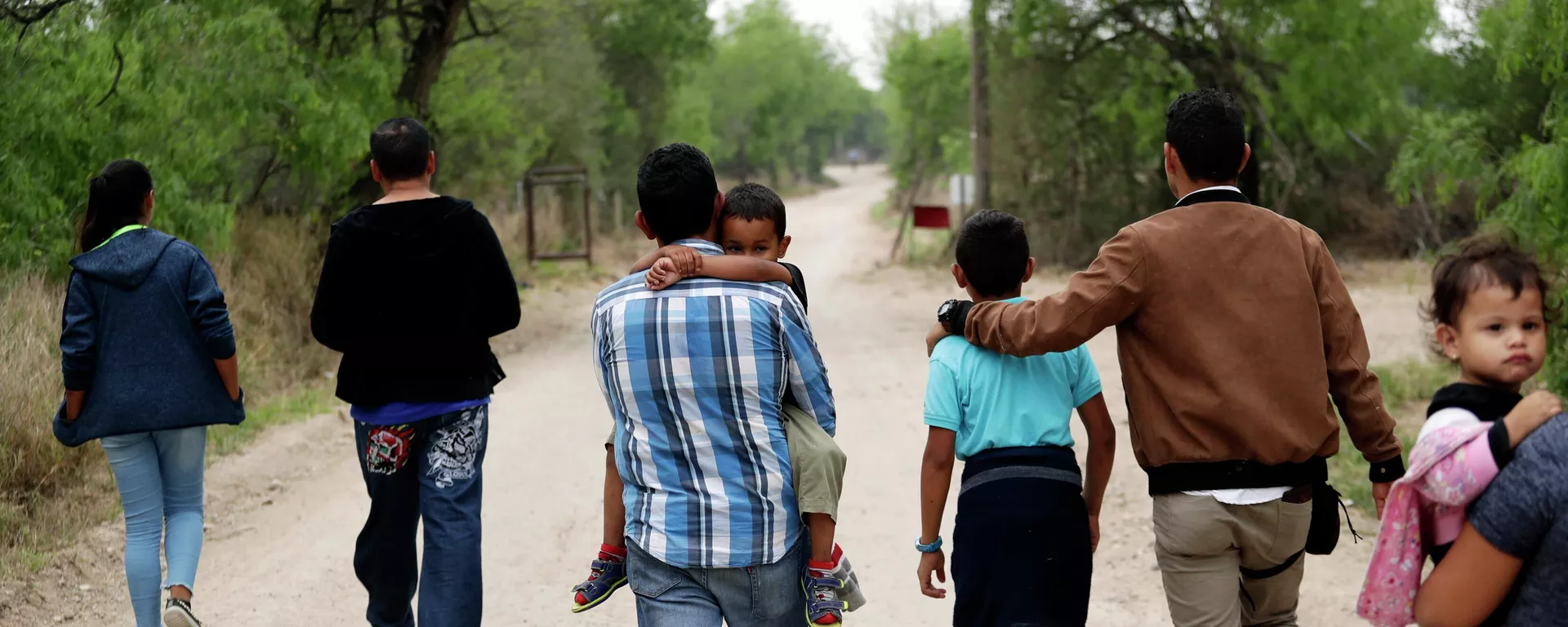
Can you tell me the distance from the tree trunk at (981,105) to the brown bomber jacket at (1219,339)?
17.9m

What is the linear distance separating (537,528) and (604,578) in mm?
3820

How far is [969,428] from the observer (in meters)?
3.60

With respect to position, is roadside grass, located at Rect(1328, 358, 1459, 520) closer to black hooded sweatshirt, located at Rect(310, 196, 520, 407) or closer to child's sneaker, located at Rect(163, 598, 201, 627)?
black hooded sweatshirt, located at Rect(310, 196, 520, 407)

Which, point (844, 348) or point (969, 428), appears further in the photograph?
point (844, 348)

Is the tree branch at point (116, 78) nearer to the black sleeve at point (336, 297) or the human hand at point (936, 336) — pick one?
the black sleeve at point (336, 297)

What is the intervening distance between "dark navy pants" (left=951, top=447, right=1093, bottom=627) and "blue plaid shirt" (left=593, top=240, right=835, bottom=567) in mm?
556

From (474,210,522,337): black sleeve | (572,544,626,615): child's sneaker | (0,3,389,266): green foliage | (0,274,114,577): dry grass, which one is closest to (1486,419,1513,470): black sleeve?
(572,544,626,615): child's sneaker

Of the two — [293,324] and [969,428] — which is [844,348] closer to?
[293,324]

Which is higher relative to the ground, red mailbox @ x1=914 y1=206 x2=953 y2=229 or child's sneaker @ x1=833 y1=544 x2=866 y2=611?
child's sneaker @ x1=833 y1=544 x2=866 y2=611

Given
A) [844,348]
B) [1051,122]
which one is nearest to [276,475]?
[844,348]

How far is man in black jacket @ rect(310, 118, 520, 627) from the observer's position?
14.5 feet

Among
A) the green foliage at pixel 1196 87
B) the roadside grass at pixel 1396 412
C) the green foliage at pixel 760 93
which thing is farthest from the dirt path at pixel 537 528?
the green foliage at pixel 760 93

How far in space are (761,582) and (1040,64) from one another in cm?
1868

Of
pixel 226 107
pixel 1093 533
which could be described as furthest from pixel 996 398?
pixel 226 107
